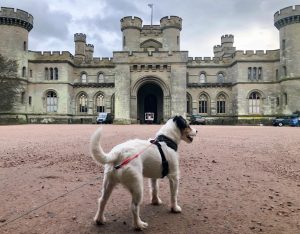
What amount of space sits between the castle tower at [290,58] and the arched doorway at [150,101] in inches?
648

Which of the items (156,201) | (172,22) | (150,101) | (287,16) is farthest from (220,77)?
(156,201)

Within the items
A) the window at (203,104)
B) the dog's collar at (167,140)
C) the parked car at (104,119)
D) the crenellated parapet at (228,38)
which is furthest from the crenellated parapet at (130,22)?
the dog's collar at (167,140)

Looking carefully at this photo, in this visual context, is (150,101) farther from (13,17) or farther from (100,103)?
(13,17)

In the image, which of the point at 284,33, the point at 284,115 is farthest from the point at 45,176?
the point at 284,33

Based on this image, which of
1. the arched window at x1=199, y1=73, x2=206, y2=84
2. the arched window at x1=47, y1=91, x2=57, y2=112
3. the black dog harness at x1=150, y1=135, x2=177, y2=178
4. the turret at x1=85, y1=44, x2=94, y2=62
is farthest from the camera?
the turret at x1=85, y1=44, x2=94, y2=62

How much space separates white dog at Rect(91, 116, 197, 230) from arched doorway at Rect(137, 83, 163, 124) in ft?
126

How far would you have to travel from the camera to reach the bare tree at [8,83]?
38.8 m

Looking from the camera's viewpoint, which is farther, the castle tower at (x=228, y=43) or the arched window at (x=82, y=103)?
the castle tower at (x=228, y=43)

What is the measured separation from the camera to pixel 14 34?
1631 inches

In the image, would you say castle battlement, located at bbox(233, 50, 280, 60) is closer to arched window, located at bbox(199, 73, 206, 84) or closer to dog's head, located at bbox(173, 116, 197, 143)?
arched window, located at bbox(199, 73, 206, 84)

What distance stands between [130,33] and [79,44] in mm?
10580

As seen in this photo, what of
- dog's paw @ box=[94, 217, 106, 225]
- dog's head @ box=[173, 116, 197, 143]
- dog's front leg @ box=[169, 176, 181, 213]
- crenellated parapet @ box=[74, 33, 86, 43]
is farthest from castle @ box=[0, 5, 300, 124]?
dog's paw @ box=[94, 217, 106, 225]

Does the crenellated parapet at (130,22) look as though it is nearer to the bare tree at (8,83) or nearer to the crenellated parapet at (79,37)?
Result: the crenellated parapet at (79,37)

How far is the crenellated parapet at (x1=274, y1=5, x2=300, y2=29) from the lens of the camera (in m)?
40.0
